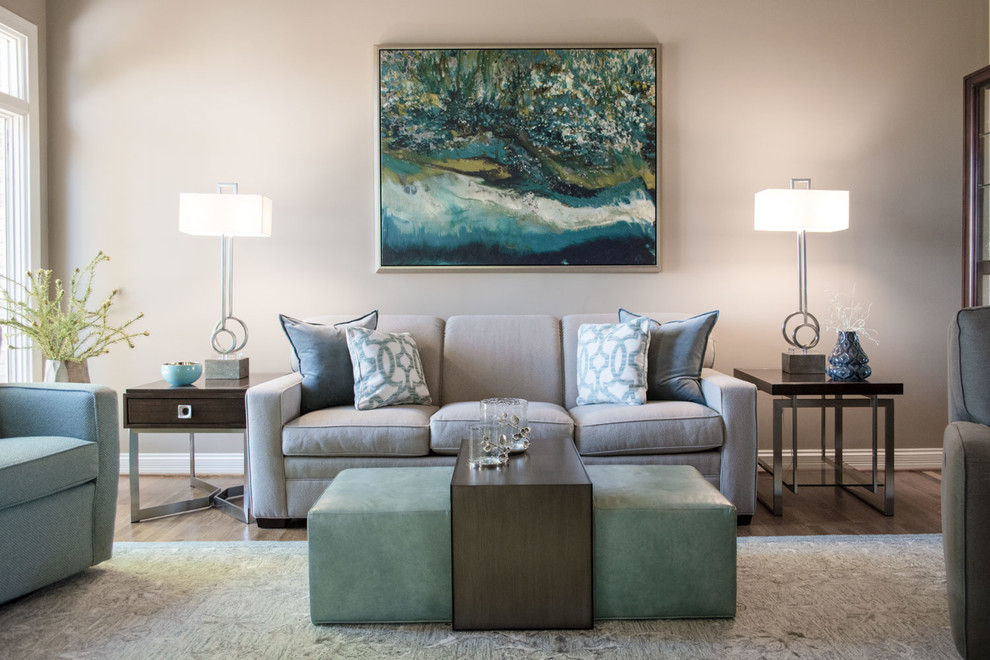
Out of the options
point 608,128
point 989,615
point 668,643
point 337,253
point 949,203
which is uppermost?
point 608,128

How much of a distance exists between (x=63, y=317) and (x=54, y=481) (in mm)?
1401

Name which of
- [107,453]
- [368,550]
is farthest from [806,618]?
[107,453]

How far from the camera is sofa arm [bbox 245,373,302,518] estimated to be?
2867 mm

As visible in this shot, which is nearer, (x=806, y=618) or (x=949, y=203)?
(x=806, y=618)

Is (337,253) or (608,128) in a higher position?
(608,128)

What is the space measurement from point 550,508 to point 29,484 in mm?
1600

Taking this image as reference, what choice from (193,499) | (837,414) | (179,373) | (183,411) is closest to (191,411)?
(183,411)

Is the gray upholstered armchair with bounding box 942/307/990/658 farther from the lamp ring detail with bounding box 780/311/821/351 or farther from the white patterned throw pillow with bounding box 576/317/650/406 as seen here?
the lamp ring detail with bounding box 780/311/821/351

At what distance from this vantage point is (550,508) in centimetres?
193

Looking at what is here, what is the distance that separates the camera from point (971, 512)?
169 centimetres

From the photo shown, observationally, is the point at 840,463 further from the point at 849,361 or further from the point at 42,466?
the point at 42,466

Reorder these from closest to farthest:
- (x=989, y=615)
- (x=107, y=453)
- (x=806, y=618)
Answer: (x=989, y=615) → (x=806, y=618) → (x=107, y=453)

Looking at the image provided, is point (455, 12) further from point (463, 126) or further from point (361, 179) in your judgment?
point (361, 179)

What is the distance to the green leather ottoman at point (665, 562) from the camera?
79.2 inches
